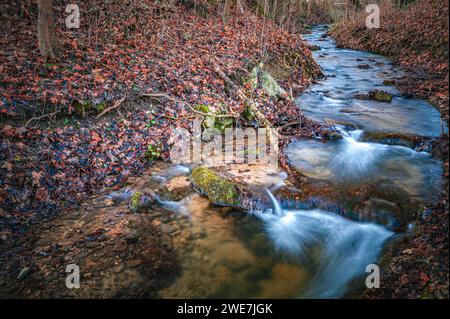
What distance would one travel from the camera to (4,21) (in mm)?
9352

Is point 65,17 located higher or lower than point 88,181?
higher

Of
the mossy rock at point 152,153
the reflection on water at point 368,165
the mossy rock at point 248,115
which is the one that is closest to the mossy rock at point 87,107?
the mossy rock at point 152,153

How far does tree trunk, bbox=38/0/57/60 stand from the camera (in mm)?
7855

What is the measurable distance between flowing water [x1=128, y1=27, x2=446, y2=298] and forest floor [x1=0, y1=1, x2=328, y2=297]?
2.34 ft

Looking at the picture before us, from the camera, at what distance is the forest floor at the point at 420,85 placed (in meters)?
3.49

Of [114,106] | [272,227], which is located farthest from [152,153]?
[272,227]

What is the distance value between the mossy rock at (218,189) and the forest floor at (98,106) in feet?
4.85

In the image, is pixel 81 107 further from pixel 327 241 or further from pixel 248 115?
pixel 327 241

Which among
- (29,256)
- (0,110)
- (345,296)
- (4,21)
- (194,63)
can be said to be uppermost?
(4,21)

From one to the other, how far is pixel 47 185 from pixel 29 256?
1.67 metres

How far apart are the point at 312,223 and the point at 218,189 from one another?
2.05m

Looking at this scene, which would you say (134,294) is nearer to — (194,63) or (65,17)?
(194,63)

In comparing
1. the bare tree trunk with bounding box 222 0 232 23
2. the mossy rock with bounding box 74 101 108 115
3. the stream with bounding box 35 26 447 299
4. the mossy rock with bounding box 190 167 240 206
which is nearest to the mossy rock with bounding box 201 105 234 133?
the stream with bounding box 35 26 447 299
